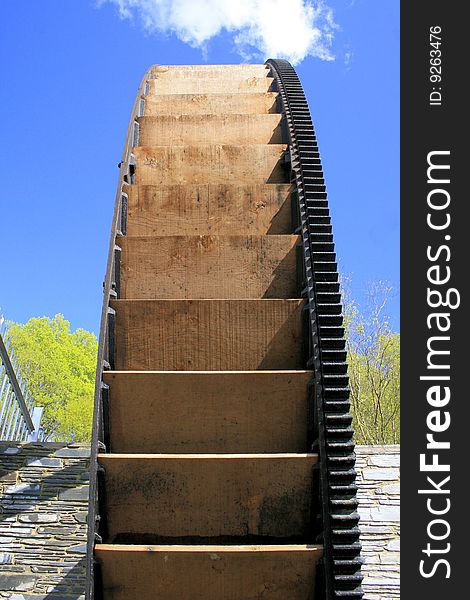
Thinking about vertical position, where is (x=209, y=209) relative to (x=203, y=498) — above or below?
above

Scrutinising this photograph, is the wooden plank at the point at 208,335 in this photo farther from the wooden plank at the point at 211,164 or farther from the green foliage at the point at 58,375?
the green foliage at the point at 58,375

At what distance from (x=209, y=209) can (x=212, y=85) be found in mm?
2621

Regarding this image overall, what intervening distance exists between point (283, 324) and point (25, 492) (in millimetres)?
3183

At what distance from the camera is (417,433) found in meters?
2.80

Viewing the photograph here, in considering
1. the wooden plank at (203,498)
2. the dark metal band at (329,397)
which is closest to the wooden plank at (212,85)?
the dark metal band at (329,397)

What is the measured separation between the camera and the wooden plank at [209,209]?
3.76 m

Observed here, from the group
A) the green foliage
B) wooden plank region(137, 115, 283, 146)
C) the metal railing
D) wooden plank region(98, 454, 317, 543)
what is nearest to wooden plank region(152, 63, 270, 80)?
wooden plank region(137, 115, 283, 146)

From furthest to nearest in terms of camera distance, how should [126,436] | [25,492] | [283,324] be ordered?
[25,492] → [283,324] → [126,436]

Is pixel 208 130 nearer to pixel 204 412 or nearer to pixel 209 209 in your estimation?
pixel 209 209

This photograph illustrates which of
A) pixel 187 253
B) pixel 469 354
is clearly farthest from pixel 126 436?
pixel 469 354

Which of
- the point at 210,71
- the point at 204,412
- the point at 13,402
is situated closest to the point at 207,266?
the point at 204,412

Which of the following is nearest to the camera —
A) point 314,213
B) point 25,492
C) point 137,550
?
point 137,550

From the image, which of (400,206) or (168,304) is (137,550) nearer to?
(168,304)

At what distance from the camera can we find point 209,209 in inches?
149
